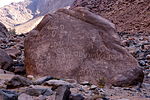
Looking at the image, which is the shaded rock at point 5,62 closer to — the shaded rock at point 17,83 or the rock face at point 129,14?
the shaded rock at point 17,83

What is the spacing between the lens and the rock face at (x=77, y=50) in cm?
475

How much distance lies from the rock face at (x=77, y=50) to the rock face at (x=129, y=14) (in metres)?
10.2

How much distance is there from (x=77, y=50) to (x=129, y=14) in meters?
13.8

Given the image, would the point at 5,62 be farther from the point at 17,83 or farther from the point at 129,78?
the point at 129,78

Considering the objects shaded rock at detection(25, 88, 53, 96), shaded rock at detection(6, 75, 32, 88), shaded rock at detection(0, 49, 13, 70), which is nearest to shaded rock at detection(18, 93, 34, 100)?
shaded rock at detection(25, 88, 53, 96)

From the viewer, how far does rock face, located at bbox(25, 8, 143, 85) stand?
4754 millimetres

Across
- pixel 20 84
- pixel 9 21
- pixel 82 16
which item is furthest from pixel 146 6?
pixel 9 21

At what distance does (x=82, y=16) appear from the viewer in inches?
224

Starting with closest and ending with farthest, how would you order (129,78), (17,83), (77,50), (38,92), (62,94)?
1. (62,94)
2. (38,92)
3. (17,83)
4. (129,78)
5. (77,50)

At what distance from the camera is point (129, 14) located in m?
18.3

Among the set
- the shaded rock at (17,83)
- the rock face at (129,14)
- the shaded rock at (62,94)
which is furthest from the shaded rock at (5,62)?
the rock face at (129,14)

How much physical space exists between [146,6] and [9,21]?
111 metres

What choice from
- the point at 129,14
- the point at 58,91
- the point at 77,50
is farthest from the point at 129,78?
the point at 129,14

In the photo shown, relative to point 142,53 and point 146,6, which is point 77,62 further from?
point 146,6
